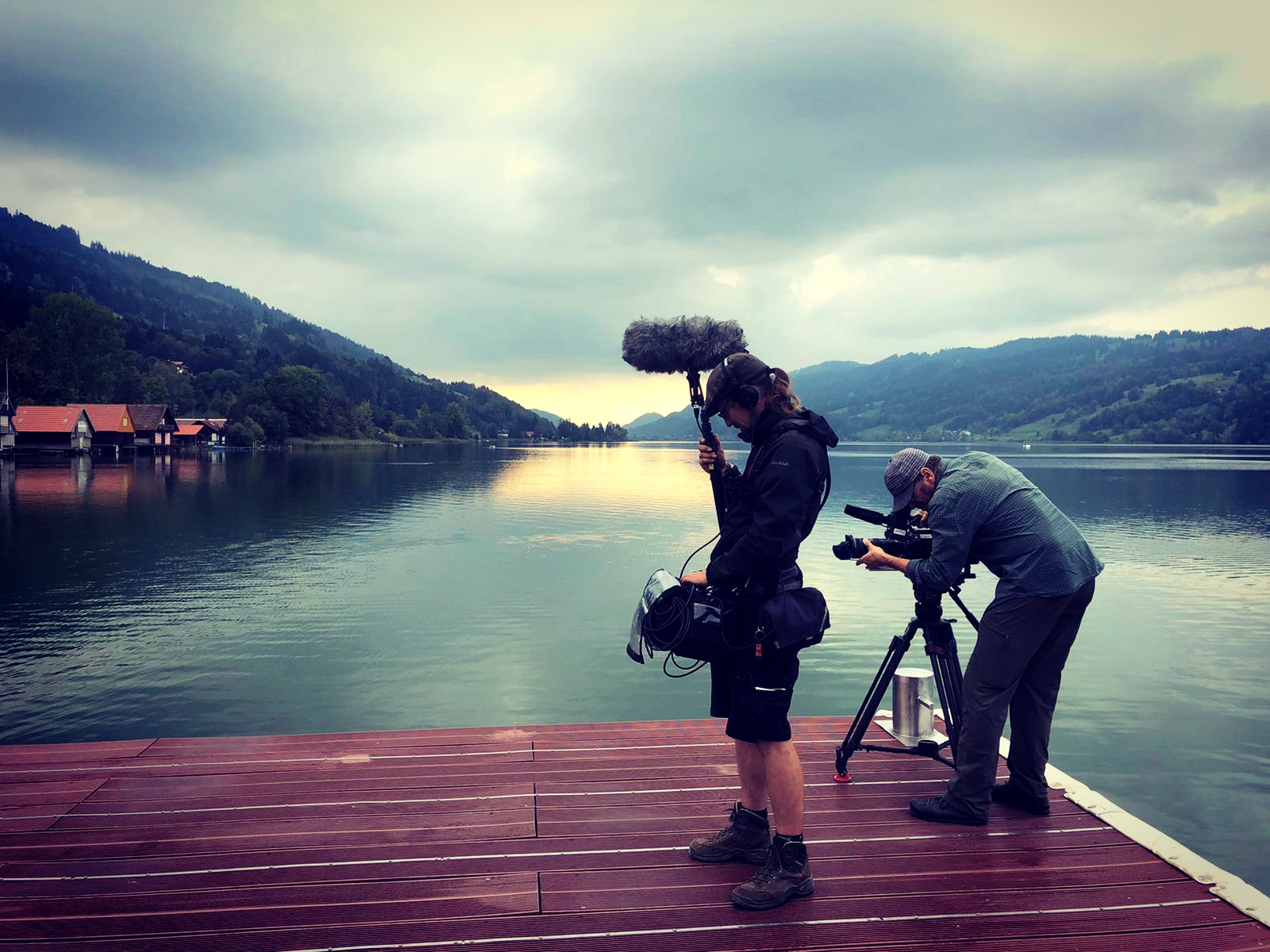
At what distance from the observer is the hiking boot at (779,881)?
3439mm

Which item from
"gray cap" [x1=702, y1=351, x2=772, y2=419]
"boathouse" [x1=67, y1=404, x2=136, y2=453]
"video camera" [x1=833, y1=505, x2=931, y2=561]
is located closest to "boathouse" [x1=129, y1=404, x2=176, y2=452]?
"boathouse" [x1=67, y1=404, x2=136, y2=453]

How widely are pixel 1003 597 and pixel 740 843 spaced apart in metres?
1.85

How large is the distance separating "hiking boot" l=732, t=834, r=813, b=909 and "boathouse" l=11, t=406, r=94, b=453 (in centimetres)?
9830

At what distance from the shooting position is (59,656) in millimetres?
12570

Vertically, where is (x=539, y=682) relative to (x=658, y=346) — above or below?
below

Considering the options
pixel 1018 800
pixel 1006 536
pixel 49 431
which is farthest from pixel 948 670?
pixel 49 431

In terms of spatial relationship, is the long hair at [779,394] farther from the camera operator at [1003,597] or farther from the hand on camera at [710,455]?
the camera operator at [1003,597]

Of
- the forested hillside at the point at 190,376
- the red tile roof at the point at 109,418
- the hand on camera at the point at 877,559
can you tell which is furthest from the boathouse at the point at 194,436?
the hand on camera at the point at 877,559

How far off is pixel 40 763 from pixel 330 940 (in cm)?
321

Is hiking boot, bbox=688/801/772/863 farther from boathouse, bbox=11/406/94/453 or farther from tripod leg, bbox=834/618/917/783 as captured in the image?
boathouse, bbox=11/406/94/453

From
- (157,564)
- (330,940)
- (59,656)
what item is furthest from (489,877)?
(157,564)

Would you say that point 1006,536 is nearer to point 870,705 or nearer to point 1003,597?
point 1003,597

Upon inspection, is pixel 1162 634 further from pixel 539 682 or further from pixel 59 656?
pixel 59 656

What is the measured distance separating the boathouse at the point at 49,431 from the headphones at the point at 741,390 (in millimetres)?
98091
